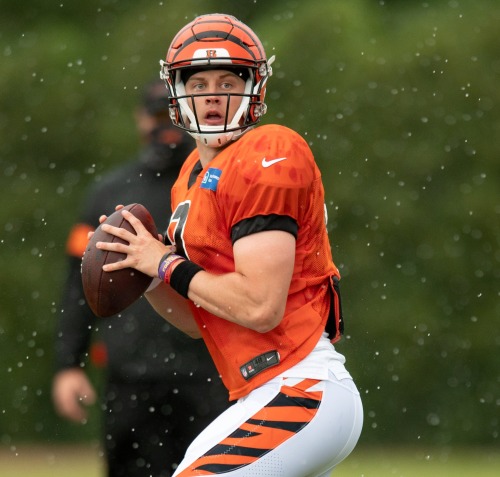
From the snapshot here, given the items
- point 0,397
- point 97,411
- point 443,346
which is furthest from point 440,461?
point 0,397

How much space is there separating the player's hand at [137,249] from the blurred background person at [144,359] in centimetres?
166

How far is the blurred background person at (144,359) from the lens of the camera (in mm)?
5590

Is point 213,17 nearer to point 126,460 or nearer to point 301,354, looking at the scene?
point 301,354

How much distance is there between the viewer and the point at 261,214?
366cm

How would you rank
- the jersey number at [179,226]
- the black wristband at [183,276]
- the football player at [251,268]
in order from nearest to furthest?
the football player at [251,268] → the black wristband at [183,276] → the jersey number at [179,226]

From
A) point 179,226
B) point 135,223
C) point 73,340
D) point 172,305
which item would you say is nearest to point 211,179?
point 179,226

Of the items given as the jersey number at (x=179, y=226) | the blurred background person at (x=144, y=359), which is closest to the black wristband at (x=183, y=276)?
the jersey number at (x=179, y=226)

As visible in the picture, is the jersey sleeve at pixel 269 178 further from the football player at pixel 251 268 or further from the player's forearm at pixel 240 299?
the player's forearm at pixel 240 299

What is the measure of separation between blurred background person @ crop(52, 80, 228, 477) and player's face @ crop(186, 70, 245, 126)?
1612 millimetres

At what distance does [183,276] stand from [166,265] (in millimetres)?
75

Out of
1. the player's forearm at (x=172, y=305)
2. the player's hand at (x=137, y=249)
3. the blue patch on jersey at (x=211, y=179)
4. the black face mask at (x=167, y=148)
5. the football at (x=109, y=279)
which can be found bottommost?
the black face mask at (x=167, y=148)

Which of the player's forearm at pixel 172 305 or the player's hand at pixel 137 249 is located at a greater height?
the player's hand at pixel 137 249

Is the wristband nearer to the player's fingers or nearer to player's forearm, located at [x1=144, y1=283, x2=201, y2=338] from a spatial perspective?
the player's fingers

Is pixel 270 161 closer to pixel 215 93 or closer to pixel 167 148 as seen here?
pixel 215 93
